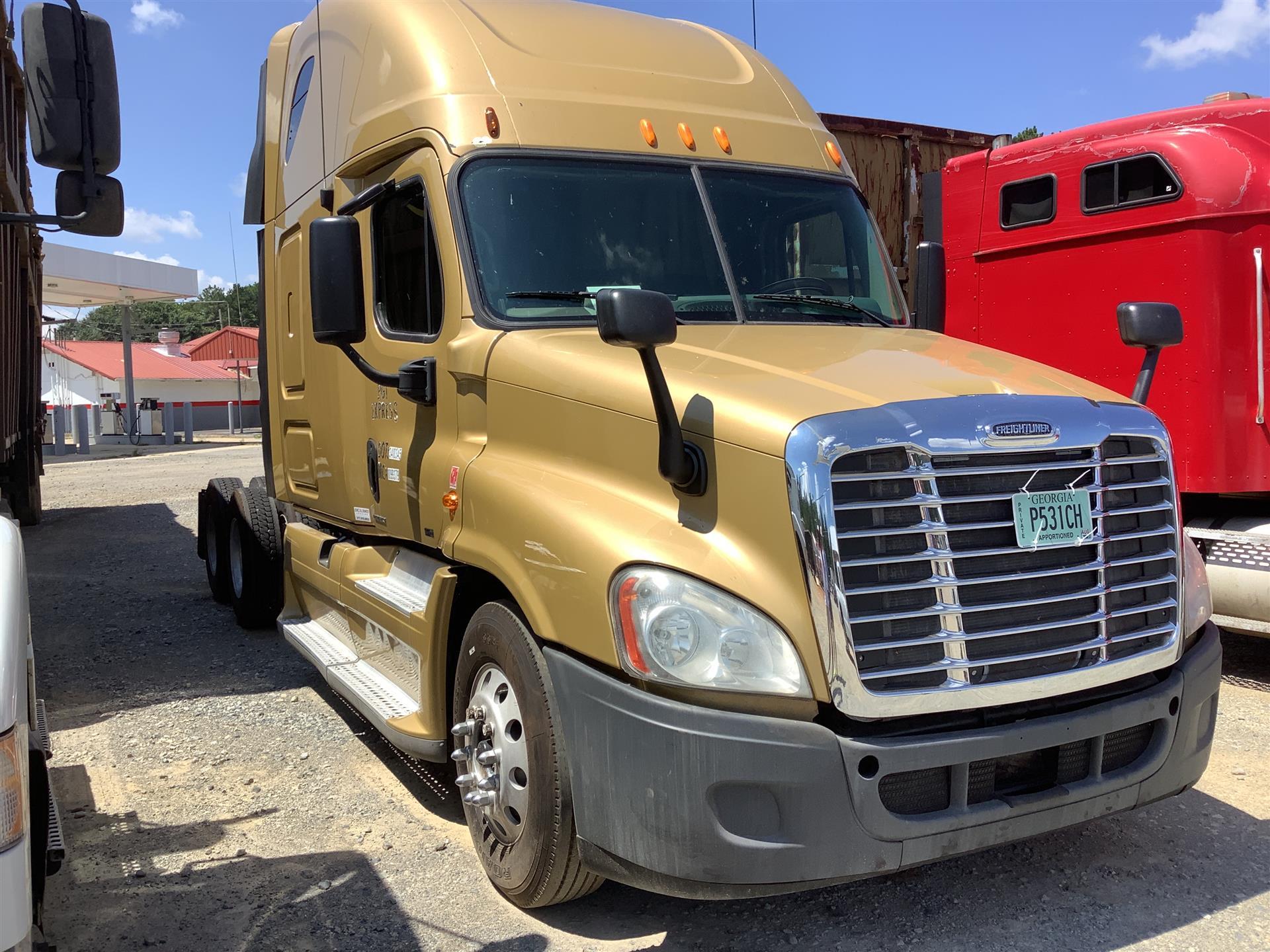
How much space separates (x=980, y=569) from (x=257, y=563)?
5795 mm

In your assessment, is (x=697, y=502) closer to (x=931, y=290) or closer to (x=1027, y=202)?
(x=931, y=290)

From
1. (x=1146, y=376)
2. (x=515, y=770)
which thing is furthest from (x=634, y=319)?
(x=1146, y=376)

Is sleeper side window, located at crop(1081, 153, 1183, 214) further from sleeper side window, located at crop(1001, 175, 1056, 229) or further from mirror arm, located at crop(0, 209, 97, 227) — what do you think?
mirror arm, located at crop(0, 209, 97, 227)

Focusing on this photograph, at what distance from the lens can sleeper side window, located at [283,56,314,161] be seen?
5.75m

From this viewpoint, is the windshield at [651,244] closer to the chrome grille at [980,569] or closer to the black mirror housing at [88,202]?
the black mirror housing at [88,202]

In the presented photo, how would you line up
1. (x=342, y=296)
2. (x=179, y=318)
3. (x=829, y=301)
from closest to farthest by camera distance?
(x=342, y=296) → (x=829, y=301) → (x=179, y=318)

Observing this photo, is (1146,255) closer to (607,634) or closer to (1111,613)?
(1111,613)

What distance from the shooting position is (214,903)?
3.66m

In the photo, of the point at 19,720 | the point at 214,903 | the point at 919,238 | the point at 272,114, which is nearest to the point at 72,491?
the point at 272,114

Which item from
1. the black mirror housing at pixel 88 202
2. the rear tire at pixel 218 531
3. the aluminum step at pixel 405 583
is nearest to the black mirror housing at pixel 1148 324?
the aluminum step at pixel 405 583

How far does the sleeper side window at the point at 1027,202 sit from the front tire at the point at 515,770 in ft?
15.7

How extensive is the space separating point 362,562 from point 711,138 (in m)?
2.51

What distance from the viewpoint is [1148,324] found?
378cm

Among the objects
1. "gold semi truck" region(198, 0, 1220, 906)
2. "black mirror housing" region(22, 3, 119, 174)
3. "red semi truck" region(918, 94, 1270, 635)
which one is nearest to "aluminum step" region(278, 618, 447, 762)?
"gold semi truck" region(198, 0, 1220, 906)
